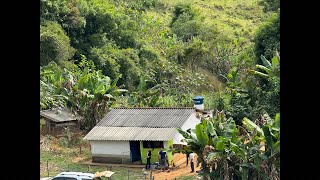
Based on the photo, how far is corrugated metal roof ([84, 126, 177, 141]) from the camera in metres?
10.6

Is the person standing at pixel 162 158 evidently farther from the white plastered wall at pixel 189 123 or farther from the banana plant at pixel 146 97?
the banana plant at pixel 146 97

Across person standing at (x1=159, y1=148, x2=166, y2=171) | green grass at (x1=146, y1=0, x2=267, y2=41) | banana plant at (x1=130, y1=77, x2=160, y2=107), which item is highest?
green grass at (x1=146, y1=0, x2=267, y2=41)

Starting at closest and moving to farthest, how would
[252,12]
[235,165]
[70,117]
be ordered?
[235,165]
[70,117]
[252,12]

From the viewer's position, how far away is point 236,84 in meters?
12.5

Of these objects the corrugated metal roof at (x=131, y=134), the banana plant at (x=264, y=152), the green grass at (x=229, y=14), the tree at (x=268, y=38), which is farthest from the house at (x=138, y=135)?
the green grass at (x=229, y=14)

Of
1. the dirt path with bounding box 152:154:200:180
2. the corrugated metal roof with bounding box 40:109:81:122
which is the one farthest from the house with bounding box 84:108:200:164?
the corrugated metal roof with bounding box 40:109:81:122

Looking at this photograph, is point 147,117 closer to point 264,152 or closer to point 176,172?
point 176,172

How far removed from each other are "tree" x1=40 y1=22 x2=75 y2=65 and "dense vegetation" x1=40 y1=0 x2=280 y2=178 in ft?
0.10

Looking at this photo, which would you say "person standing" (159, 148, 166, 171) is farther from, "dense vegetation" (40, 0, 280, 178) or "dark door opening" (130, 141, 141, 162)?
"dense vegetation" (40, 0, 280, 178)

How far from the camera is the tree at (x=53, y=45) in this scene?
1480 cm

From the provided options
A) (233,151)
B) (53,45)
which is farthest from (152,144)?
(53,45)
